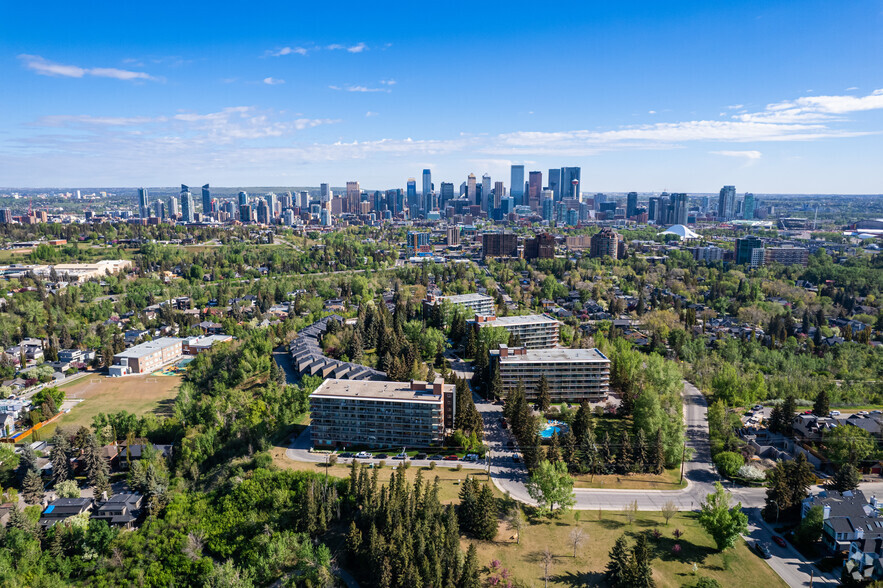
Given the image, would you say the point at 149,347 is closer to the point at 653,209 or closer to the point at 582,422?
the point at 582,422

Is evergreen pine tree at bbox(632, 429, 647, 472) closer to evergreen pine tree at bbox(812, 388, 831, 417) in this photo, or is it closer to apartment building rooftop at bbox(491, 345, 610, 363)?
apartment building rooftop at bbox(491, 345, 610, 363)

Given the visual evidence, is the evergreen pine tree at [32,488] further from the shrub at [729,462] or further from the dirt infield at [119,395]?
the shrub at [729,462]

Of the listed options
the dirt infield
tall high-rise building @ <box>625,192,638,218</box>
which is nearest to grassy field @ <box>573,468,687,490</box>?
the dirt infield

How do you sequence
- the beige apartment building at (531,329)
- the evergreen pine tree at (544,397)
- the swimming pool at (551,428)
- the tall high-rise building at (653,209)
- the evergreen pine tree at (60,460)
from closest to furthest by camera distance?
the evergreen pine tree at (60,460) < the swimming pool at (551,428) < the evergreen pine tree at (544,397) < the beige apartment building at (531,329) < the tall high-rise building at (653,209)

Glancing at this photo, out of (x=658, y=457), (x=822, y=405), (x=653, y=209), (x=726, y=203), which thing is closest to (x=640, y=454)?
(x=658, y=457)

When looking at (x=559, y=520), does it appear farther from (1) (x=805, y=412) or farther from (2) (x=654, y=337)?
(2) (x=654, y=337)

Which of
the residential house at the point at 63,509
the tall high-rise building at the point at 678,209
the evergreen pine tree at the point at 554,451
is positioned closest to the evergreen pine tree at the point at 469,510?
the evergreen pine tree at the point at 554,451
